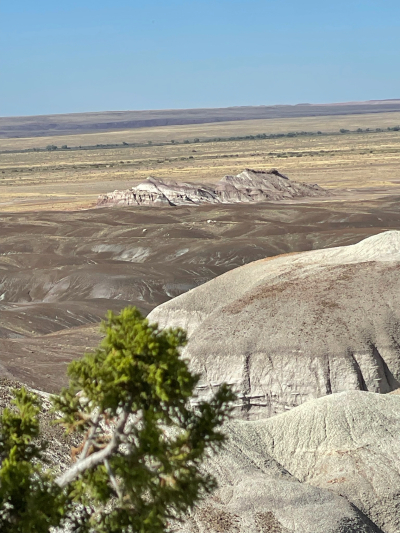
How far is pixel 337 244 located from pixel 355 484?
37.8 metres

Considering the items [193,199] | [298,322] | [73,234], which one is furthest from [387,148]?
[298,322]

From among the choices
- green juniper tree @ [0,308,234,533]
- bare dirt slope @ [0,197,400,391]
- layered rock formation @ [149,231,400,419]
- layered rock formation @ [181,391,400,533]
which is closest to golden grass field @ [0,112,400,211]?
bare dirt slope @ [0,197,400,391]

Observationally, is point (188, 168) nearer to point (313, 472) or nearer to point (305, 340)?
point (305, 340)

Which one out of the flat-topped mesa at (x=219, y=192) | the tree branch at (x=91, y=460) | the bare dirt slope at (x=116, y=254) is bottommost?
the bare dirt slope at (x=116, y=254)

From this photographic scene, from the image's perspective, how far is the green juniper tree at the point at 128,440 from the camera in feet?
32.0

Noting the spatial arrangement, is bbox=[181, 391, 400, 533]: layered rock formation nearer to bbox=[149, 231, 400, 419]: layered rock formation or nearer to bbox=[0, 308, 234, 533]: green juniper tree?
bbox=[149, 231, 400, 419]: layered rock formation

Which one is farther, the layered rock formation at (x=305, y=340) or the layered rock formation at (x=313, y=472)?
the layered rock formation at (x=305, y=340)

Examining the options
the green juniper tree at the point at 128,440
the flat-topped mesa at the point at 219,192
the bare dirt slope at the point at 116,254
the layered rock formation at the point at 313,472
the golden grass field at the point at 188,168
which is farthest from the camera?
the golden grass field at the point at 188,168

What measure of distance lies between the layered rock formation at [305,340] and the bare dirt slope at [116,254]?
20.7 feet

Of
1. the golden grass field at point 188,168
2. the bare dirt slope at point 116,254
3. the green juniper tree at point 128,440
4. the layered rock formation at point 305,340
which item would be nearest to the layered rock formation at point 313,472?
the layered rock formation at point 305,340

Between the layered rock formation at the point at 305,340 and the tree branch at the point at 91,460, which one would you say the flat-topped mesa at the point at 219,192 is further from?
the tree branch at the point at 91,460

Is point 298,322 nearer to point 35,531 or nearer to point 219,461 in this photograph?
point 219,461

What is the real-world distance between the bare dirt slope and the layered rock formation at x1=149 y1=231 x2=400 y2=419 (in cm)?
630

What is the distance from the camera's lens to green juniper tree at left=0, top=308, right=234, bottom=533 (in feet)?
32.0
